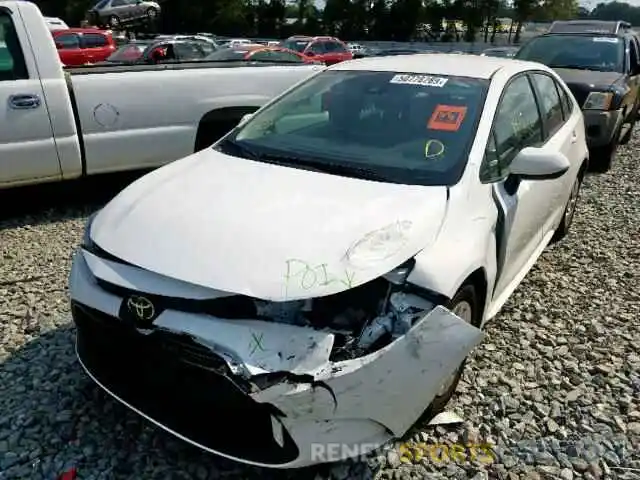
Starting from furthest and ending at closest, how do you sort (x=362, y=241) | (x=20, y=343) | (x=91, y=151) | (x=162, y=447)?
(x=91, y=151)
(x=20, y=343)
(x=162, y=447)
(x=362, y=241)

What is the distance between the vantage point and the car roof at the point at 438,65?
11.4 feet

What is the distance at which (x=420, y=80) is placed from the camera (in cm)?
340

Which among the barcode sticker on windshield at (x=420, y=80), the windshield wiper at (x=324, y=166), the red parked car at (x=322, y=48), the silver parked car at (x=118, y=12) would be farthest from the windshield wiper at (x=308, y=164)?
the silver parked car at (x=118, y=12)

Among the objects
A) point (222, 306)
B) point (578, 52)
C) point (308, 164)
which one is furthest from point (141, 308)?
point (578, 52)

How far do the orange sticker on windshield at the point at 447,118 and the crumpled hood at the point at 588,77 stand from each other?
4.77m

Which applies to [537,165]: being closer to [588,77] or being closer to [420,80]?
[420,80]

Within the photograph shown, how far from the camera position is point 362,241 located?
2.33 m

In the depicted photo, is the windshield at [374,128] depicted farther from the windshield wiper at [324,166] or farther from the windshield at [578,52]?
the windshield at [578,52]

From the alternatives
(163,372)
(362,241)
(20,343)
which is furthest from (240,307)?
(20,343)

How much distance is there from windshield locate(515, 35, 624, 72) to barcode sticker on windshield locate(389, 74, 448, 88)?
556cm

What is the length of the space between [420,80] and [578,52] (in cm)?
599

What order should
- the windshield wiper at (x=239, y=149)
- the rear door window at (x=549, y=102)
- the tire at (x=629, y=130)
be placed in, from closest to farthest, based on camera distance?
the windshield wiper at (x=239, y=149) < the rear door window at (x=549, y=102) < the tire at (x=629, y=130)

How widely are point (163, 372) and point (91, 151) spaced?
11.3 feet

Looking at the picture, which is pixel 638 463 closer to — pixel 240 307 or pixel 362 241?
pixel 362 241
